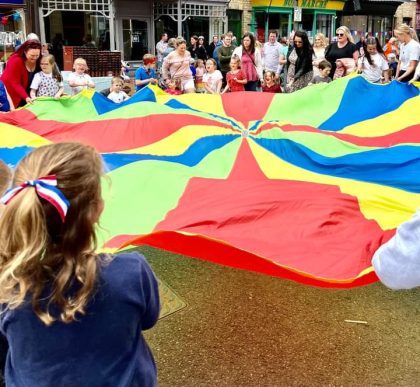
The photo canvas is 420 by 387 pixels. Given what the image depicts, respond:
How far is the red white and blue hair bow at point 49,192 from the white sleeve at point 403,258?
2.39 feet

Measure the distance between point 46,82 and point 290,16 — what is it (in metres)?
15.6

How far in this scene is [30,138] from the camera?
376cm

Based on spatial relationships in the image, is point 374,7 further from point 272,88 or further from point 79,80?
point 79,80

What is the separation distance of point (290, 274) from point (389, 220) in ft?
2.05

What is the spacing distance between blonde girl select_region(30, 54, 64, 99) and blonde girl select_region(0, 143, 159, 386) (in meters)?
4.42

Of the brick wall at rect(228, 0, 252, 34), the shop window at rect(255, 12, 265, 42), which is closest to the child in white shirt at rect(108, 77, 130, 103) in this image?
the brick wall at rect(228, 0, 252, 34)

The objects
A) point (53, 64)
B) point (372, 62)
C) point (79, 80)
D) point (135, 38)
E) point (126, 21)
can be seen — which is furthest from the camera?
point (135, 38)

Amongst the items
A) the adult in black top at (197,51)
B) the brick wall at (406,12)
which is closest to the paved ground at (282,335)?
the adult in black top at (197,51)

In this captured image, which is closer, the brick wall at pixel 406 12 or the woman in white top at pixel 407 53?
the woman in white top at pixel 407 53

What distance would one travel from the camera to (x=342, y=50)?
663cm

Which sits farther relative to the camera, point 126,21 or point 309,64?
point 126,21

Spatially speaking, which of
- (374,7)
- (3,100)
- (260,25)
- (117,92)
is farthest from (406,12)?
(3,100)

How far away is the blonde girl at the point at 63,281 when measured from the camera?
1.04 metres

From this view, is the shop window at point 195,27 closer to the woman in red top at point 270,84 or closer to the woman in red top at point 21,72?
the woman in red top at point 270,84
